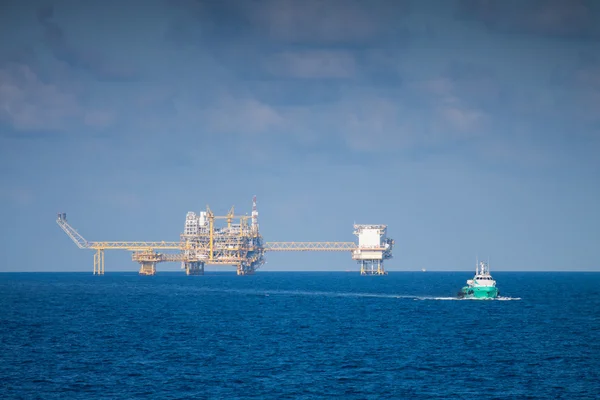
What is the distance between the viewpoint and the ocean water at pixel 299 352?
65.6 m

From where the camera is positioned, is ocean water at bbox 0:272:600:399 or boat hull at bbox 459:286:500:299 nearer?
ocean water at bbox 0:272:600:399

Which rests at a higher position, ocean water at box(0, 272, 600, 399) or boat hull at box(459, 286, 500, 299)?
boat hull at box(459, 286, 500, 299)

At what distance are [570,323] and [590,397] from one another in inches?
2158

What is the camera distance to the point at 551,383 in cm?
6806

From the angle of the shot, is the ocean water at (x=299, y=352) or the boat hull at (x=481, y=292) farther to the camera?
the boat hull at (x=481, y=292)

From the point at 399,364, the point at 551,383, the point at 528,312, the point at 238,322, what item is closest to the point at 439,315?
the point at 528,312

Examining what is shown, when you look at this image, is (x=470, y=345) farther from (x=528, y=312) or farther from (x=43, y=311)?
(x=43, y=311)

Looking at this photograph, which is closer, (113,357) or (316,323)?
(113,357)

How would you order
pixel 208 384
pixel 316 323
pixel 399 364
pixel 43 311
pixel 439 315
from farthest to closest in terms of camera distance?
1. pixel 43 311
2. pixel 439 315
3. pixel 316 323
4. pixel 399 364
5. pixel 208 384

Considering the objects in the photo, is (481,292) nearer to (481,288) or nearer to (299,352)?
(481,288)

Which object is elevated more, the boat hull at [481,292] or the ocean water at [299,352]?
the boat hull at [481,292]

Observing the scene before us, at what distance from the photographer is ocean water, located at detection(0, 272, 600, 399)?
215 ft

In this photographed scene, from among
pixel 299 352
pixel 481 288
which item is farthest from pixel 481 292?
pixel 299 352

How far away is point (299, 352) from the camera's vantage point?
279ft
